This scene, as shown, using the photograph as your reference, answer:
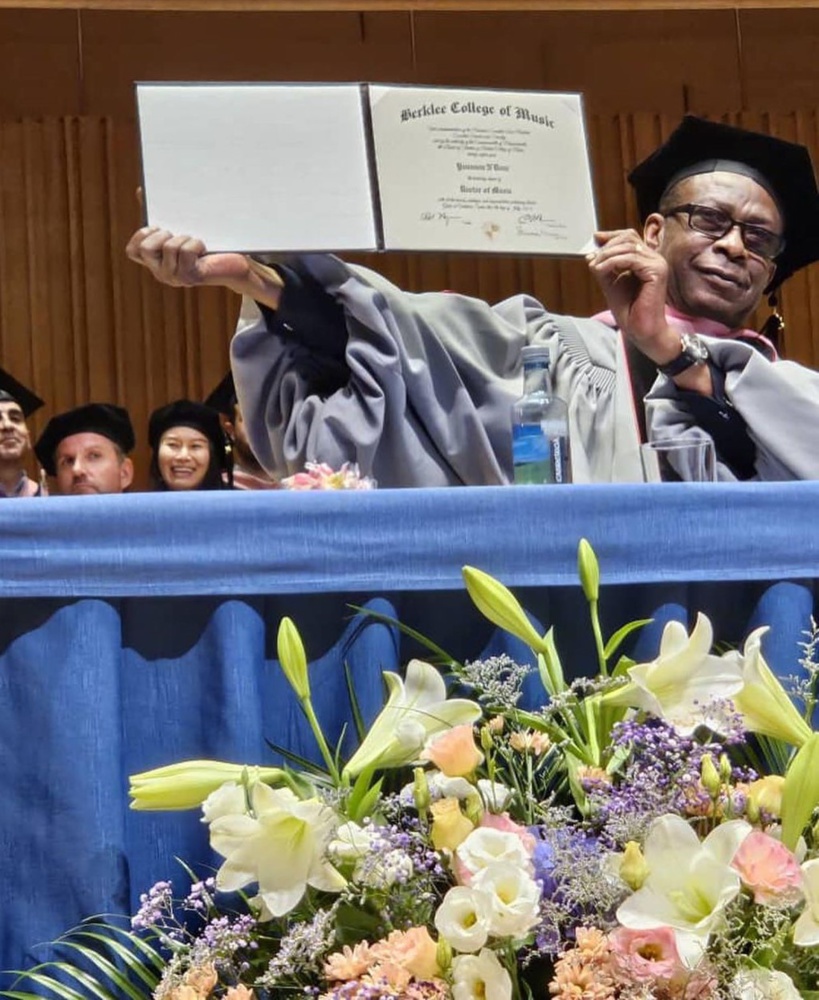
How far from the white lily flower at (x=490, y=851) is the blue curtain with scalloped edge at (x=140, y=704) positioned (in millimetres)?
312

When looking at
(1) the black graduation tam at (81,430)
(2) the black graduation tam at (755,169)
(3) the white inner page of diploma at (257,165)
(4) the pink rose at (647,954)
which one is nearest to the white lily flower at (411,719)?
(4) the pink rose at (647,954)

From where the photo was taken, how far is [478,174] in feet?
6.67

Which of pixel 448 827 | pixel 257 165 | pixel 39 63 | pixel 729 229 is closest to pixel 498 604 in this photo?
pixel 448 827

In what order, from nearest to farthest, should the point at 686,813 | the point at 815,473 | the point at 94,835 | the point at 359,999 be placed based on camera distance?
the point at 359,999 < the point at 686,813 < the point at 94,835 < the point at 815,473

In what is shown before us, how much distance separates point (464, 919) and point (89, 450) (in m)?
3.99

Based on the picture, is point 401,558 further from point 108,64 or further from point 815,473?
point 108,64

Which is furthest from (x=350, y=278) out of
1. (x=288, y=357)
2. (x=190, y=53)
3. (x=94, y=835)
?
(x=190, y=53)

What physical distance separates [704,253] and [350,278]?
0.77 metres

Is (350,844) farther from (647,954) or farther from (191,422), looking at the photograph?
(191,422)

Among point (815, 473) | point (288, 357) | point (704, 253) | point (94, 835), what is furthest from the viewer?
point (704, 253)

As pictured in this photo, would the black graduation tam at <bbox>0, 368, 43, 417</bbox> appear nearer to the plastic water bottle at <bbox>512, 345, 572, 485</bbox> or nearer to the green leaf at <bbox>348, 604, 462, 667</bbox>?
the plastic water bottle at <bbox>512, 345, 572, 485</bbox>

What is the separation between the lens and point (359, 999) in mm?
1150
